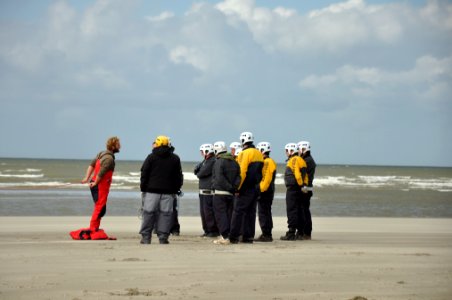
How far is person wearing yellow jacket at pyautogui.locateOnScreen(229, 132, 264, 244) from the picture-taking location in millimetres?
13617

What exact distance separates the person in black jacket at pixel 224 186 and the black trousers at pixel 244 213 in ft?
0.53

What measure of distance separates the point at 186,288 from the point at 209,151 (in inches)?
302

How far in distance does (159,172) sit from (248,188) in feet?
4.98

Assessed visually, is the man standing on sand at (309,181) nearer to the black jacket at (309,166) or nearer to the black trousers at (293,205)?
the black jacket at (309,166)

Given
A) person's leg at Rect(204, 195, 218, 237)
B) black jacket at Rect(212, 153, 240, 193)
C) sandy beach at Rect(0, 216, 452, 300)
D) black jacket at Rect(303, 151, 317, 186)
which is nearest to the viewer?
sandy beach at Rect(0, 216, 452, 300)

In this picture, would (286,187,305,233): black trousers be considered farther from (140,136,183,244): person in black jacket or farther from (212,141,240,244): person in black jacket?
(140,136,183,244): person in black jacket

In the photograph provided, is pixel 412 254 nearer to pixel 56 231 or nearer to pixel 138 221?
pixel 56 231

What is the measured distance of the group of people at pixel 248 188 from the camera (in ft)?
44.7

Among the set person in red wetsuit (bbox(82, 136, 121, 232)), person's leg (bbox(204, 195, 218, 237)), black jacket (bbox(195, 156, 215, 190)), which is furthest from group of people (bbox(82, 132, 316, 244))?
person's leg (bbox(204, 195, 218, 237))

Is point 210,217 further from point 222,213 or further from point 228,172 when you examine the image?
point 228,172

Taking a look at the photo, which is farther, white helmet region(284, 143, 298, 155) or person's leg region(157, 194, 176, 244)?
white helmet region(284, 143, 298, 155)

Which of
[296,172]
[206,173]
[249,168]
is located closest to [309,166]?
[296,172]

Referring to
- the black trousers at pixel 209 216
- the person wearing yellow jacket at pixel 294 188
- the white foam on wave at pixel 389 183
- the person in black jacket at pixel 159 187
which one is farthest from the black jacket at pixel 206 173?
the white foam on wave at pixel 389 183

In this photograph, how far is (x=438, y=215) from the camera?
89.1 feet
